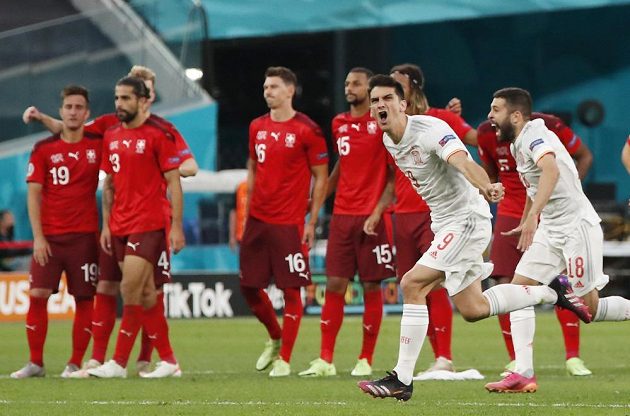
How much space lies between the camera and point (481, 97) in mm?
34219

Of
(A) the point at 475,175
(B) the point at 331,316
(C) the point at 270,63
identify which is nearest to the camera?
(A) the point at 475,175

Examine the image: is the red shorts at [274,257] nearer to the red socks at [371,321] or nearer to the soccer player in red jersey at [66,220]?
the red socks at [371,321]

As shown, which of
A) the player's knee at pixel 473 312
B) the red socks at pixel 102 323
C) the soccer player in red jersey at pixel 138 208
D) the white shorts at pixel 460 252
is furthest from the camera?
the red socks at pixel 102 323

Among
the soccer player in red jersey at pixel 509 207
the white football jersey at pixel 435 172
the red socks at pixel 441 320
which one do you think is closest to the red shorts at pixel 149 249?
the red socks at pixel 441 320

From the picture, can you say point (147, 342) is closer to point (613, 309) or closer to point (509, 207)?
point (509, 207)

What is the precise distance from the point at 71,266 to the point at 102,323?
0.59 metres

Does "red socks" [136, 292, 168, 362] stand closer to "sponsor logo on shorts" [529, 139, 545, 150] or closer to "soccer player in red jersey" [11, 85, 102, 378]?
"soccer player in red jersey" [11, 85, 102, 378]

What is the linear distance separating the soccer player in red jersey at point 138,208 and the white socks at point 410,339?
308 cm

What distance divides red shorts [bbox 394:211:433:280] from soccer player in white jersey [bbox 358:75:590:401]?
225 cm

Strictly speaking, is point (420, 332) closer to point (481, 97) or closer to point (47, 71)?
point (47, 71)

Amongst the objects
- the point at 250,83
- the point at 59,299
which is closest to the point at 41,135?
the point at 59,299

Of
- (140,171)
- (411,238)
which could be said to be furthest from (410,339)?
(140,171)

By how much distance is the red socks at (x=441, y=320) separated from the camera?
11273 mm

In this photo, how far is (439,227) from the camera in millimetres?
9078
